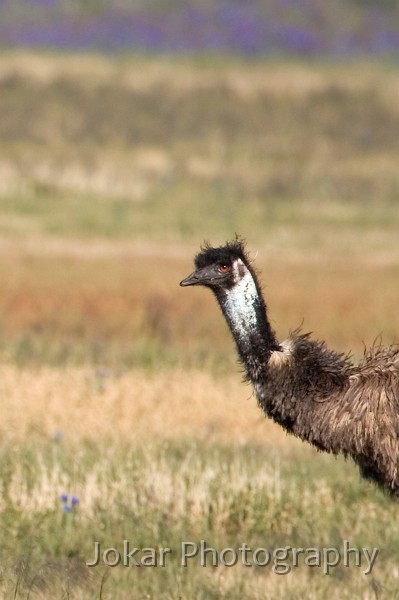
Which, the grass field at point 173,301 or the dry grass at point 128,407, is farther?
the dry grass at point 128,407

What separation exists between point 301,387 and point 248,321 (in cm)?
45

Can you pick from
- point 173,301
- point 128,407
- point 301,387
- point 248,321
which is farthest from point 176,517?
point 173,301

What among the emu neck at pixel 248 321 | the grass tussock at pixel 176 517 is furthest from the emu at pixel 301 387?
the grass tussock at pixel 176 517

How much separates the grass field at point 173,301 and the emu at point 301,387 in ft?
2.73

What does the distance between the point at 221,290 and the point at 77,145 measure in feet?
95.2

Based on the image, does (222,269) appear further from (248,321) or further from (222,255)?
(248,321)

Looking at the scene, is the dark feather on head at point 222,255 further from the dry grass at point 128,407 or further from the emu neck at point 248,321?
the dry grass at point 128,407

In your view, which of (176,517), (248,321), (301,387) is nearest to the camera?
(248,321)

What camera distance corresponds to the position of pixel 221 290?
7.50 metres

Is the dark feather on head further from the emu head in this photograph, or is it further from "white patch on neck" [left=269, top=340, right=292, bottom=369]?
"white patch on neck" [left=269, top=340, right=292, bottom=369]

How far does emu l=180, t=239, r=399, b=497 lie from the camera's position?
7441mm

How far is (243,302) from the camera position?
7.42 metres

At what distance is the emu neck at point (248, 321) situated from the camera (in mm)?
7414

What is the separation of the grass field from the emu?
831 mm
